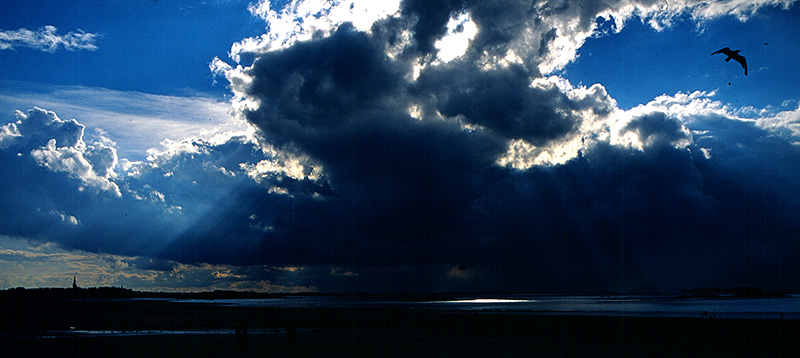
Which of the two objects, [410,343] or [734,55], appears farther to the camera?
[410,343]

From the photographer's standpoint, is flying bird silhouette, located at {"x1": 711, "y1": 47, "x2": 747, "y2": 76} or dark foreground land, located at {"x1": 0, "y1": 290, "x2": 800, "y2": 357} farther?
dark foreground land, located at {"x1": 0, "y1": 290, "x2": 800, "y2": 357}

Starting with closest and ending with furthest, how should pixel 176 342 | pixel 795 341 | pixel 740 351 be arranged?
pixel 740 351
pixel 176 342
pixel 795 341

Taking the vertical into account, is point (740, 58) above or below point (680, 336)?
above

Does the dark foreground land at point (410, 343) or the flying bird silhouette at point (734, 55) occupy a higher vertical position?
the flying bird silhouette at point (734, 55)

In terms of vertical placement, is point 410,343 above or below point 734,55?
below

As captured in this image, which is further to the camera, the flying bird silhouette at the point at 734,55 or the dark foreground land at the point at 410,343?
the dark foreground land at the point at 410,343

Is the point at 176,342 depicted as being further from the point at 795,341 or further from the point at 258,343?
the point at 795,341

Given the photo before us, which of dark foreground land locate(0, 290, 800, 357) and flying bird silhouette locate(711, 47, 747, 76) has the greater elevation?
flying bird silhouette locate(711, 47, 747, 76)

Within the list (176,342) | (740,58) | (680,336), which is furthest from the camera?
(680,336)

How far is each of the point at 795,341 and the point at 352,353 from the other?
4295 centimetres

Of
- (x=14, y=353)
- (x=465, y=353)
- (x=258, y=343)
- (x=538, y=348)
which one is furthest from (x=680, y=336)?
(x=14, y=353)

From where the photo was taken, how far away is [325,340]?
50.7 metres

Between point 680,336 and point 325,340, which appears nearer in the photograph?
point 325,340

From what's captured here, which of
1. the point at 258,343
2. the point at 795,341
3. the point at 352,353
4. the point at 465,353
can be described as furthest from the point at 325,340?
the point at 795,341
